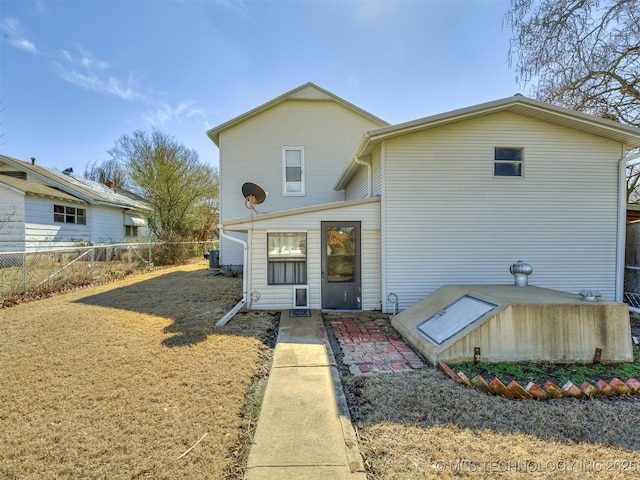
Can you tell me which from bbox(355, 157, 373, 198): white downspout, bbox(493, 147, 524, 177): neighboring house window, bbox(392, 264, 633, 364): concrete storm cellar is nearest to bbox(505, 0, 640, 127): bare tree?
bbox(493, 147, 524, 177): neighboring house window

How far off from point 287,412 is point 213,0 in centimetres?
998

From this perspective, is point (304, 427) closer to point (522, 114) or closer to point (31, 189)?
point (522, 114)

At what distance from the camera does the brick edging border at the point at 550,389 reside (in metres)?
3.07

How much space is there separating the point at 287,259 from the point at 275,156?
5513 millimetres

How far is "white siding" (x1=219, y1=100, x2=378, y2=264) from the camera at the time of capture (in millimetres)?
10859

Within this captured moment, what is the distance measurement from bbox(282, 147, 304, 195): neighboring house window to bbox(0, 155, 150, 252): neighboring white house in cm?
977

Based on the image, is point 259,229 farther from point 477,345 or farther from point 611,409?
point 611,409

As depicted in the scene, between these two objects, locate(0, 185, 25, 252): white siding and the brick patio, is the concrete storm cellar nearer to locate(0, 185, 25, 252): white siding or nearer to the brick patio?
the brick patio

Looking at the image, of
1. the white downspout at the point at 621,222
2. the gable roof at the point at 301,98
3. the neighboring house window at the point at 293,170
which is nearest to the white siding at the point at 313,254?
the neighboring house window at the point at 293,170

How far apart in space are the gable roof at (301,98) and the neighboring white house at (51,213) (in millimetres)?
8577

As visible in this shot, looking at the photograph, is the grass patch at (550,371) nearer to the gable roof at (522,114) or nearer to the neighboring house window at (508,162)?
the neighboring house window at (508,162)

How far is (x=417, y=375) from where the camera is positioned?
11.8ft

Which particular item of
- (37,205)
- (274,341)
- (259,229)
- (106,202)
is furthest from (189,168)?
(274,341)

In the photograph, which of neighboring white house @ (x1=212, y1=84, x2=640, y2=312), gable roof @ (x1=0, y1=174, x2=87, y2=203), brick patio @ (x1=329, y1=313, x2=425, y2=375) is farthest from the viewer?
gable roof @ (x1=0, y1=174, x2=87, y2=203)
